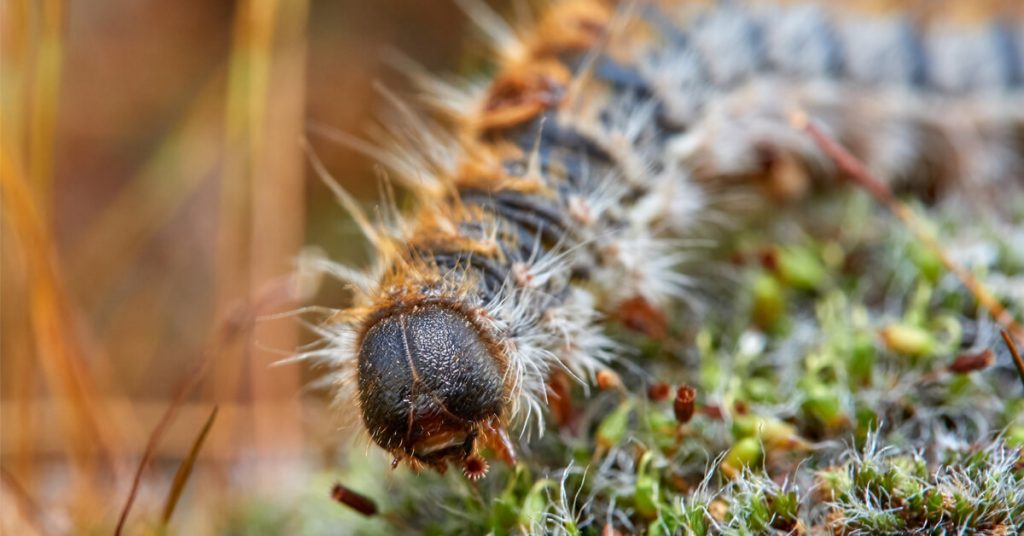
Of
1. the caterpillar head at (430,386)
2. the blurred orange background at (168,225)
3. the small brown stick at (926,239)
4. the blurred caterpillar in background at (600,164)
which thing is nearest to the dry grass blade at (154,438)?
the blurred orange background at (168,225)

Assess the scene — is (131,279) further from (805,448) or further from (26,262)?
(805,448)

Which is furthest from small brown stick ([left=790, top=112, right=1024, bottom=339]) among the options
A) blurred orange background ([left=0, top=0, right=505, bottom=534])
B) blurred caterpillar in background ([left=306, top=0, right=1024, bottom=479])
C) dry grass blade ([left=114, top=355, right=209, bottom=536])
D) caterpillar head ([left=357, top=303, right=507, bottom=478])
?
dry grass blade ([left=114, top=355, right=209, bottom=536])

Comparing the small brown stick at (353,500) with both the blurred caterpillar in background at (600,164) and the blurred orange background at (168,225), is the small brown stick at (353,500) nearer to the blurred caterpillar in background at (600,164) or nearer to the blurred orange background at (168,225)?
the blurred caterpillar in background at (600,164)

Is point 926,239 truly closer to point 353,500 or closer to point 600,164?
point 600,164

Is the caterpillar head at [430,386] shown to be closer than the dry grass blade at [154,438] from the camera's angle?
Yes

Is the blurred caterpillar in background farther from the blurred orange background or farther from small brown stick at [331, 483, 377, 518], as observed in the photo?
the blurred orange background

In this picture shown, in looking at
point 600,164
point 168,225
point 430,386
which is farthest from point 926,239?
point 168,225
